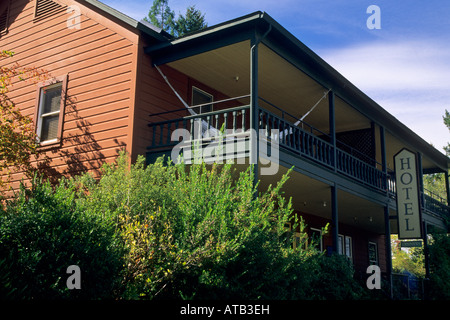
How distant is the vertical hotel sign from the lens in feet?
56.0

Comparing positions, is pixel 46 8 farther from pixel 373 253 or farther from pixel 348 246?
pixel 373 253

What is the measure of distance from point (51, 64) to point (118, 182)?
739 centimetres

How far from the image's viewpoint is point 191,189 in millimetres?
7574

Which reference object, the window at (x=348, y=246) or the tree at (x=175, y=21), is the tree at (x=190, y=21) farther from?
the window at (x=348, y=246)

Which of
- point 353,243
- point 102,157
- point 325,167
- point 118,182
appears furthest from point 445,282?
point 118,182

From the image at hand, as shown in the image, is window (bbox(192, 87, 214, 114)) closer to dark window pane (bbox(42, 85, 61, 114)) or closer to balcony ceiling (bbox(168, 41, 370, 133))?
balcony ceiling (bbox(168, 41, 370, 133))

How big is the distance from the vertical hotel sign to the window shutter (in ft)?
41.6

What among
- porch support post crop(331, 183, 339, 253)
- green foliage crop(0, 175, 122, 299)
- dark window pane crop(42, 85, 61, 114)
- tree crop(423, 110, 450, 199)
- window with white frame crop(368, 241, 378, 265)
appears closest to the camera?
green foliage crop(0, 175, 122, 299)

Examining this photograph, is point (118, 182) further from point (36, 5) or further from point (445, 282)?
point (445, 282)

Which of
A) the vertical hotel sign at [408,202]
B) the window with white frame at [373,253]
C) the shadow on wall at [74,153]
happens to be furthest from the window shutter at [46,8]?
the window with white frame at [373,253]

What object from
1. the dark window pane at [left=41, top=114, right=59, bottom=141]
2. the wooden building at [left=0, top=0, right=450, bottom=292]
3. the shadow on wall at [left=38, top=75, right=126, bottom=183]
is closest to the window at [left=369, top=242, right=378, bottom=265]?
the wooden building at [left=0, top=0, right=450, bottom=292]

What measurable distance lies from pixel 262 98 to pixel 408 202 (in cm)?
825

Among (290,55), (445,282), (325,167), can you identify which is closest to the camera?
(290,55)

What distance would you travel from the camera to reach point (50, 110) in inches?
551
